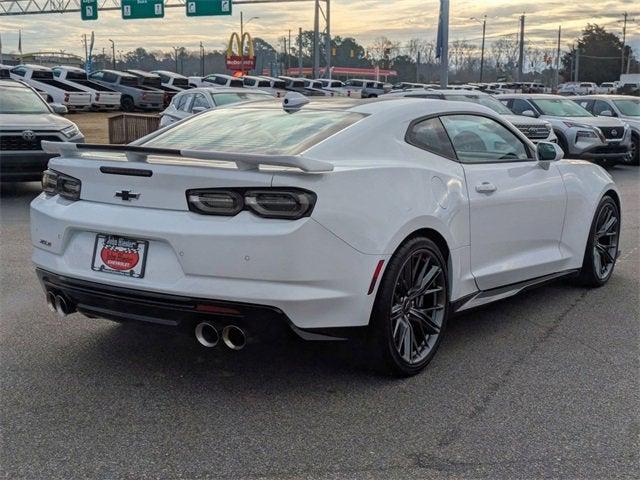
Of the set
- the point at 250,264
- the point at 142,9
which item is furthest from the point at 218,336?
the point at 142,9

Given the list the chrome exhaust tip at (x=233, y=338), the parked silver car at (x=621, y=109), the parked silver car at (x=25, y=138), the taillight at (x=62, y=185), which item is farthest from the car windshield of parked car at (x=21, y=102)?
the parked silver car at (x=621, y=109)

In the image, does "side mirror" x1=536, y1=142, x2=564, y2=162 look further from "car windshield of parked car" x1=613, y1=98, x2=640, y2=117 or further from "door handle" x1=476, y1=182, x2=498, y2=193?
"car windshield of parked car" x1=613, y1=98, x2=640, y2=117

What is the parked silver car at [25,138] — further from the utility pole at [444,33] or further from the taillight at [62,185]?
the utility pole at [444,33]

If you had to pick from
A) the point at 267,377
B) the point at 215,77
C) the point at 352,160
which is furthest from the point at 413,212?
the point at 215,77

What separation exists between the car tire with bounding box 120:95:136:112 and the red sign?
19978mm

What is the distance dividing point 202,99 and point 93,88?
24.8 m

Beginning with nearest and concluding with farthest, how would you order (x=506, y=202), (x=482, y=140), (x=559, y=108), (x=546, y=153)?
(x=506, y=202) → (x=482, y=140) → (x=546, y=153) → (x=559, y=108)

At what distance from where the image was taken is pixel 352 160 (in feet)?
12.9

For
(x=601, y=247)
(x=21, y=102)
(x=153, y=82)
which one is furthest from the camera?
(x=153, y=82)

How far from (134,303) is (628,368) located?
280 centimetres

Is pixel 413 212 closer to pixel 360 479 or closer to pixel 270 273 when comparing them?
pixel 270 273

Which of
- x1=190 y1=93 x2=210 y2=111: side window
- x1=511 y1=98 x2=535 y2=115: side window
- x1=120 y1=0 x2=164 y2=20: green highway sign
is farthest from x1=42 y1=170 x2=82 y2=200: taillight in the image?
x1=120 y1=0 x2=164 y2=20: green highway sign

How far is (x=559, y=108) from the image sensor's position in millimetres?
17453

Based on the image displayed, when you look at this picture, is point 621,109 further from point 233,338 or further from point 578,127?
point 233,338
